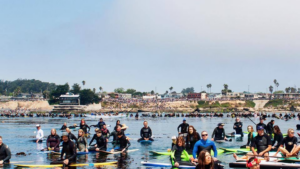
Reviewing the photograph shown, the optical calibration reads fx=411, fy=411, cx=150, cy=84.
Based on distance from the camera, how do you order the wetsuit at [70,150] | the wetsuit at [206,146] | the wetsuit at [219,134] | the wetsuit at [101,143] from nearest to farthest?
the wetsuit at [206,146] < the wetsuit at [70,150] < the wetsuit at [101,143] < the wetsuit at [219,134]

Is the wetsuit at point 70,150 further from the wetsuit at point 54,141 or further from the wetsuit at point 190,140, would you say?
the wetsuit at point 54,141

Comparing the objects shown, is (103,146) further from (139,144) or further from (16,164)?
(139,144)

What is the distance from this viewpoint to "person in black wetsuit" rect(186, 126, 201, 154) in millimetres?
19453

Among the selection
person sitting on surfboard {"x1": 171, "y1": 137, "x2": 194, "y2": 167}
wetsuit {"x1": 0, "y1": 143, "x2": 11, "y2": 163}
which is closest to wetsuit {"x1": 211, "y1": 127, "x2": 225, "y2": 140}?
person sitting on surfboard {"x1": 171, "y1": 137, "x2": 194, "y2": 167}

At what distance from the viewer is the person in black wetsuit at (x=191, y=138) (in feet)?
63.8

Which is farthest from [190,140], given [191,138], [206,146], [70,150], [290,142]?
[70,150]

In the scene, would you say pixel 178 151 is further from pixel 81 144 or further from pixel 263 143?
pixel 81 144

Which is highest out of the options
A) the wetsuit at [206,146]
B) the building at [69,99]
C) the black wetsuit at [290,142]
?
the building at [69,99]

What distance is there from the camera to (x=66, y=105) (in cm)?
18788

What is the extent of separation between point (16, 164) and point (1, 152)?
2702 millimetres

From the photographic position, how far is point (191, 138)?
65.4 ft

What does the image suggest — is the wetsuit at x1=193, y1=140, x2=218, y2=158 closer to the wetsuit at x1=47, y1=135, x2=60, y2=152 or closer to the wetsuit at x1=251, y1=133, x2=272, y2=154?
the wetsuit at x1=251, y1=133, x2=272, y2=154

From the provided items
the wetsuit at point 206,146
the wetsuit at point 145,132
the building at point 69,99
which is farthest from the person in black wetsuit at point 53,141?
the building at point 69,99

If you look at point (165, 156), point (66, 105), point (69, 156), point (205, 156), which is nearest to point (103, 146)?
point (165, 156)
